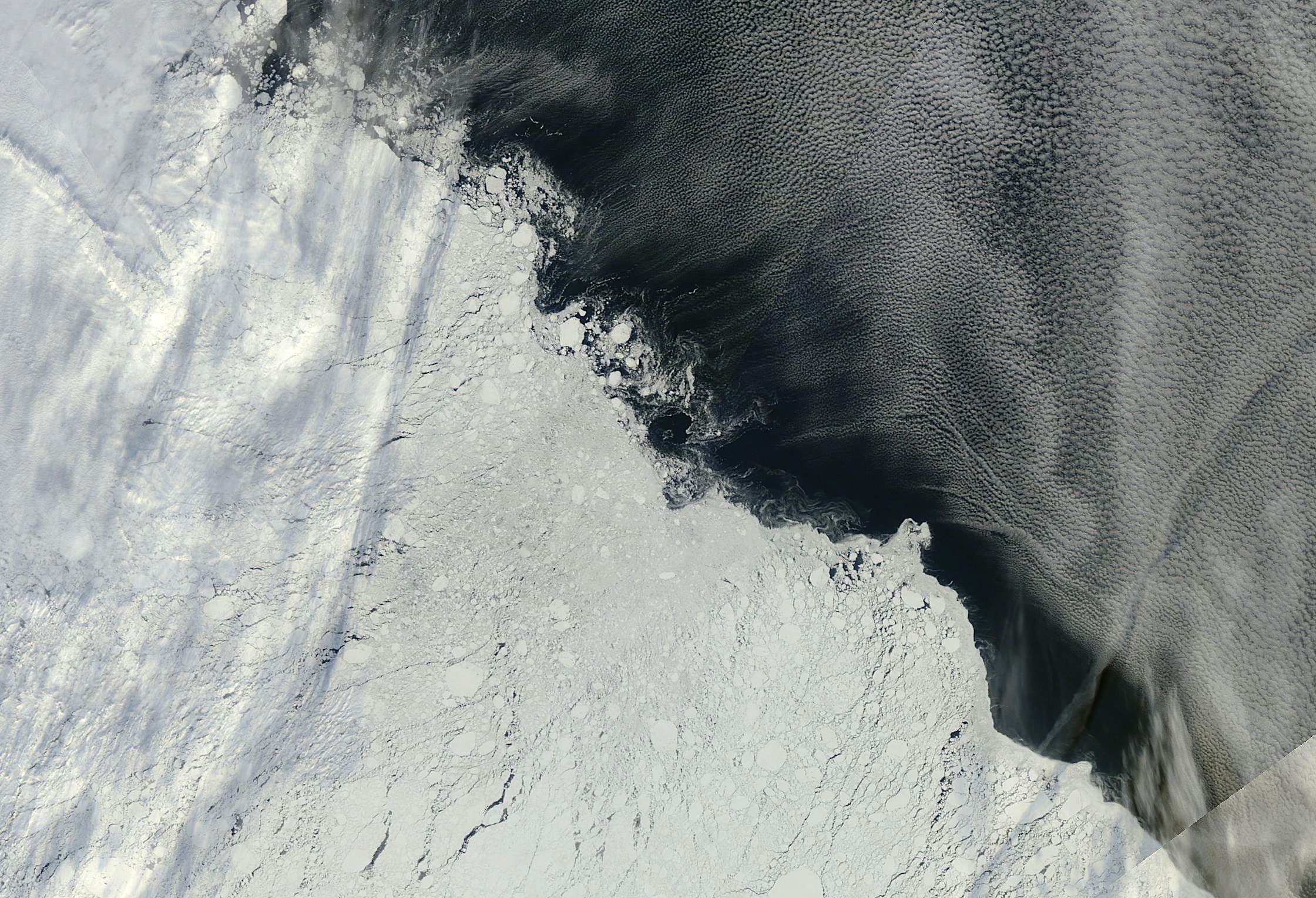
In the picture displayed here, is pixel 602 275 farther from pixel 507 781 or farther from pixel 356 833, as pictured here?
pixel 356 833

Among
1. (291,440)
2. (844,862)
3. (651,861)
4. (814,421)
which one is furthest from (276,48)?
(844,862)

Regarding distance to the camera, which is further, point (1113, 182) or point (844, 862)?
point (844, 862)

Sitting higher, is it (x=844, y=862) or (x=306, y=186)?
(x=306, y=186)

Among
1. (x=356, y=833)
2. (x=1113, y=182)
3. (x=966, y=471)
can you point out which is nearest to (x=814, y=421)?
(x=966, y=471)

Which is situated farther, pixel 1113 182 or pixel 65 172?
pixel 65 172

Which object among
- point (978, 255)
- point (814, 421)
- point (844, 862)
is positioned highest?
point (978, 255)

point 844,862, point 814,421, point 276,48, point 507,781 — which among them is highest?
point 276,48

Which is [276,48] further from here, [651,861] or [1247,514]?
[1247,514]
